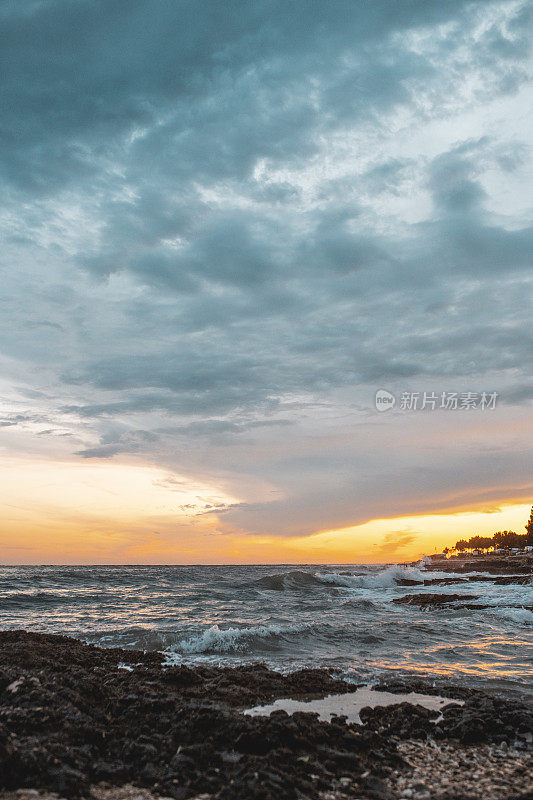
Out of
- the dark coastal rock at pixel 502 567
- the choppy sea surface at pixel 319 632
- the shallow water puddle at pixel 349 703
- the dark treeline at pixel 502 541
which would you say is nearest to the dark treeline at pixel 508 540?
the dark treeline at pixel 502 541

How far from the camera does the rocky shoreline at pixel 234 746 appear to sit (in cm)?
562

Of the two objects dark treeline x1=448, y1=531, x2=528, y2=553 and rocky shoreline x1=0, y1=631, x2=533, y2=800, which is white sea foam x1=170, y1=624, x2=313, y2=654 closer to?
rocky shoreline x1=0, y1=631, x2=533, y2=800

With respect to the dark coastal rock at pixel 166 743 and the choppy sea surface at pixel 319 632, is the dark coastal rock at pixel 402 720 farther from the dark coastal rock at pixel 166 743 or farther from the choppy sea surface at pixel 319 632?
the choppy sea surface at pixel 319 632

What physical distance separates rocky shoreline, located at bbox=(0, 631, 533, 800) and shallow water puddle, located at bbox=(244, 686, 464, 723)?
0.33m

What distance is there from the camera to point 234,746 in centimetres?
671

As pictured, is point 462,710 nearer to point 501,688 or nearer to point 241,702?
point 501,688

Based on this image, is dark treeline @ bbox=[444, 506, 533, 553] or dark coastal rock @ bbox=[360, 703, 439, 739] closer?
dark coastal rock @ bbox=[360, 703, 439, 739]

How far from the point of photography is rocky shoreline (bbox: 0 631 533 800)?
562cm

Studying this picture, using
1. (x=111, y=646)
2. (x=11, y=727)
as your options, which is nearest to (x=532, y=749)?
(x=11, y=727)

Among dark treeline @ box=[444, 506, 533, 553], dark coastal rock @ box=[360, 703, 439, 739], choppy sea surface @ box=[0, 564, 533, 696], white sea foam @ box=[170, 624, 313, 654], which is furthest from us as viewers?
dark treeline @ box=[444, 506, 533, 553]

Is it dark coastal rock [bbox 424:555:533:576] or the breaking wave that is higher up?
the breaking wave

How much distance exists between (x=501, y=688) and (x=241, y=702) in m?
5.72

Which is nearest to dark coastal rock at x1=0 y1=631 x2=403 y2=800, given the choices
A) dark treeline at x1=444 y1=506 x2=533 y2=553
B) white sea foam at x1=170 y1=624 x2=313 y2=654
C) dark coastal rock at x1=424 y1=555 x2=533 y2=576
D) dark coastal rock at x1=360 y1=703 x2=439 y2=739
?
dark coastal rock at x1=360 y1=703 x2=439 y2=739

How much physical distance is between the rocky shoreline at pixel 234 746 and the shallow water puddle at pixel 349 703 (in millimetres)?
330
